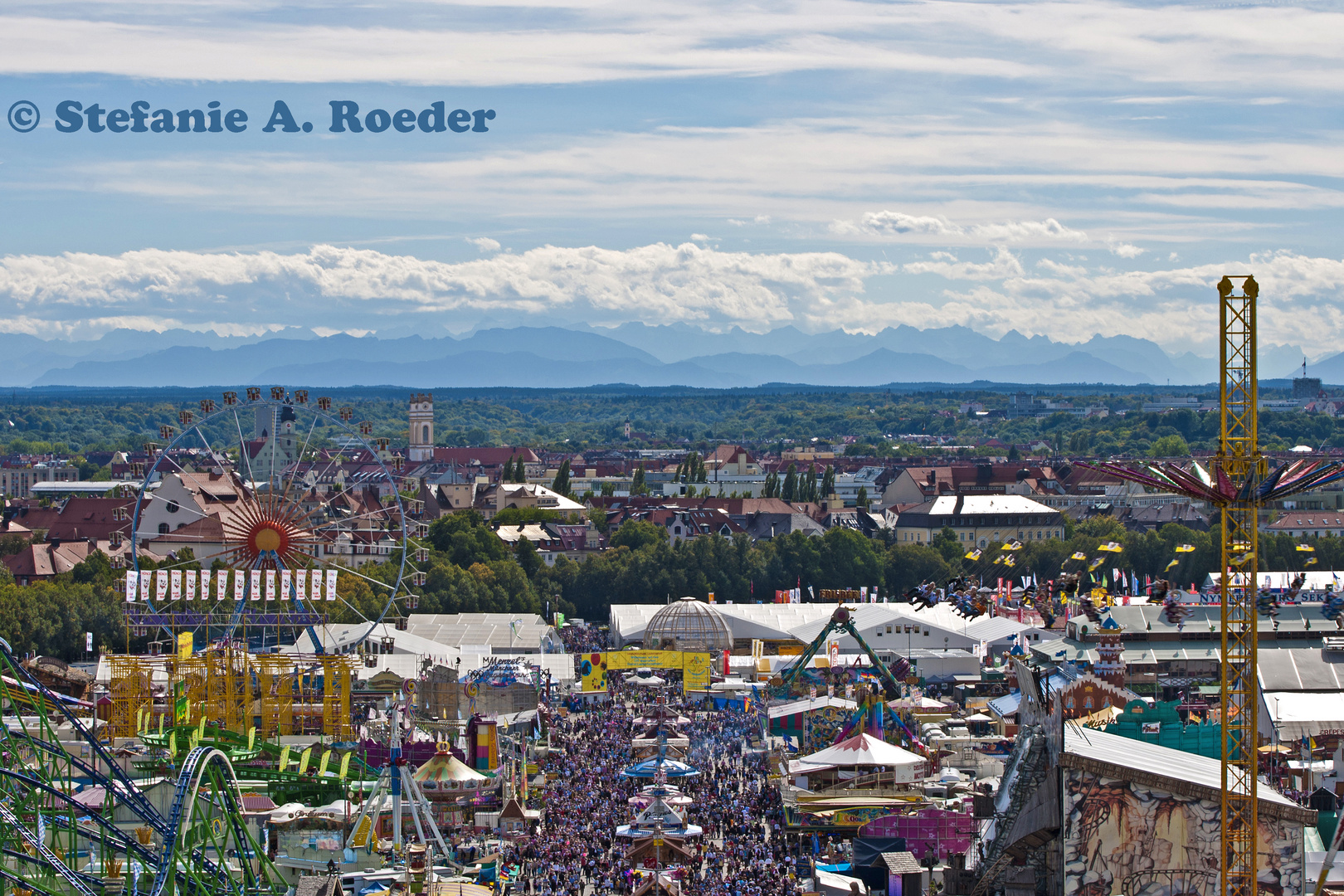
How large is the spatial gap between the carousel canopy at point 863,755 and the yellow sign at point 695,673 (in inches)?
1013

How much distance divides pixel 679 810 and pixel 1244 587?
20420mm

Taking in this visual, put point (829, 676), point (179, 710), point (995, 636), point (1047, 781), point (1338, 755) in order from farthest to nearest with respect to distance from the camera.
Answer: point (995, 636)
point (829, 676)
point (179, 710)
point (1338, 755)
point (1047, 781)

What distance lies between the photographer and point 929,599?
50.5 metres

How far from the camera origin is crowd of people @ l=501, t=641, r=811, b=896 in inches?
1818

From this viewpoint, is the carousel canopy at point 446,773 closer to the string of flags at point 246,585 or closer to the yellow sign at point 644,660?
the string of flags at point 246,585

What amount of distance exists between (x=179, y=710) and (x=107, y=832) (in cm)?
1998

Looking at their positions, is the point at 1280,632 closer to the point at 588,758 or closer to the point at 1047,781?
the point at 588,758

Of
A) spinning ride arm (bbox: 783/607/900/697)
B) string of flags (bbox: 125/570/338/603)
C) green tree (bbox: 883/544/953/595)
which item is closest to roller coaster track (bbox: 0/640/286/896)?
string of flags (bbox: 125/570/338/603)

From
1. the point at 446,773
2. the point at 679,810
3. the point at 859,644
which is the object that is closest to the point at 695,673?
the point at 859,644

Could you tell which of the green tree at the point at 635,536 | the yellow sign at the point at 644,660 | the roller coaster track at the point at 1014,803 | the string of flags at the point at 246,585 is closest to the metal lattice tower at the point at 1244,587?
the roller coaster track at the point at 1014,803

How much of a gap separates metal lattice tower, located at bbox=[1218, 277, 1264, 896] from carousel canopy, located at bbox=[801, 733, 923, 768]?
1913 cm

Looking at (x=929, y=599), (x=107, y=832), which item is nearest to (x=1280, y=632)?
(x=929, y=599)

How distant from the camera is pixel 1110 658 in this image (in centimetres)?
4872

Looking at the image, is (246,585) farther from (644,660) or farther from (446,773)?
(446,773)
